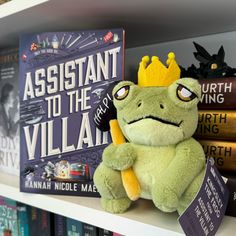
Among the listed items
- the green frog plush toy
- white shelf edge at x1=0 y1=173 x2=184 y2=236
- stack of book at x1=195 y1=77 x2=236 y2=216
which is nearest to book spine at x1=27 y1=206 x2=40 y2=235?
white shelf edge at x1=0 y1=173 x2=184 y2=236

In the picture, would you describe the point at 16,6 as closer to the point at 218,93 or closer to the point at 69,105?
the point at 69,105

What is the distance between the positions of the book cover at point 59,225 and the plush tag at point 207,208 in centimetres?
37

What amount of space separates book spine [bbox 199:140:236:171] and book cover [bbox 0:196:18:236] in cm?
47

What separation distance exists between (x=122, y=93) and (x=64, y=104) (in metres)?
0.16

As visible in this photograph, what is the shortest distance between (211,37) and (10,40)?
0.48 m

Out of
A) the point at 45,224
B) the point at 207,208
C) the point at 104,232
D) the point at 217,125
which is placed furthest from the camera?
the point at 45,224

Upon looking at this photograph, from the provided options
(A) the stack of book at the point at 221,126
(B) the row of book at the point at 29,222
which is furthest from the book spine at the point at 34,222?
(A) the stack of book at the point at 221,126

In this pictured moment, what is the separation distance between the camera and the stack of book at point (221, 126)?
469mm

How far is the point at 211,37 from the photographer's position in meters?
0.72

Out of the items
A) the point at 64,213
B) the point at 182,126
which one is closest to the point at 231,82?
the point at 182,126

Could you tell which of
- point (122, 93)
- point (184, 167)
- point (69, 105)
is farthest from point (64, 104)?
point (184, 167)

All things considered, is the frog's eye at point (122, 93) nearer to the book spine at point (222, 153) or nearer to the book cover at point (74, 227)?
the book spine at point (222, 153)

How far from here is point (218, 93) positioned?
488 millimetres

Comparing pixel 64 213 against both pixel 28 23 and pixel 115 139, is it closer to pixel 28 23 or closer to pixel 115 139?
pixel 115 139
